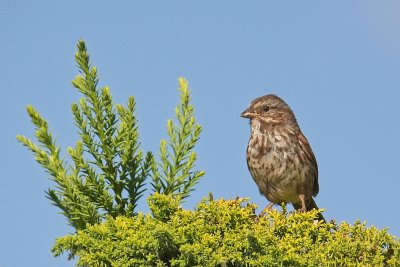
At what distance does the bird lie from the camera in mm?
9141

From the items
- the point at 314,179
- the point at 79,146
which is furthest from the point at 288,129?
the point at 79,146

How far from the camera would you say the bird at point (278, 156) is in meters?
9.14

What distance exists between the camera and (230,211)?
4.73 meters

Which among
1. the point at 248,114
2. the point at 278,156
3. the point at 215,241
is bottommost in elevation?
the point at 215,241

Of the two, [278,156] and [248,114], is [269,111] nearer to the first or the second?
[248,114]

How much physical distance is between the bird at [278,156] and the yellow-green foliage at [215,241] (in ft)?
13.5

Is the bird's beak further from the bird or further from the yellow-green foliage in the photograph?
the yellow-green foliage

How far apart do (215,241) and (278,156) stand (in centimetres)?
475

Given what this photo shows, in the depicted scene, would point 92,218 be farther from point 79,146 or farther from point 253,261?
point 253,261

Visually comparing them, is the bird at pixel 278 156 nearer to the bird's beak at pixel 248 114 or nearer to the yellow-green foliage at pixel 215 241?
the bird's beak at pixel 248 114

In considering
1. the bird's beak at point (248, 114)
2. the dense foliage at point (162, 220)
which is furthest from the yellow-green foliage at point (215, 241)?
the bird's beak at point (248, 114)

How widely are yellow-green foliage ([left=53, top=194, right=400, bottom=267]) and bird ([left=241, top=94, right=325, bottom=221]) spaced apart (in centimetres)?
410

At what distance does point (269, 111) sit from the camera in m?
9.63

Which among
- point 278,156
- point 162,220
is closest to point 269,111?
point 278,156
